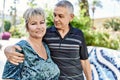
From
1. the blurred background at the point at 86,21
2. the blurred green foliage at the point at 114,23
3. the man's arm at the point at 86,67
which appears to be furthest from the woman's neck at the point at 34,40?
the blurred green foliage at the point at 114,23

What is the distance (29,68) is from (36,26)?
236 mm

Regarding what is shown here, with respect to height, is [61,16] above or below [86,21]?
above

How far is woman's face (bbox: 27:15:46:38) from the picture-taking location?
172 cm

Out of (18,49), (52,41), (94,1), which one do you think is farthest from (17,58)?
(94,1)

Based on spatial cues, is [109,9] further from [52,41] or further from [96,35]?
[52,41]

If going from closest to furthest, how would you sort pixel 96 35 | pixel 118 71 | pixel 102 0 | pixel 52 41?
pixel 52 41
pixel 118 71
pixel 96 35
pixel 102 0

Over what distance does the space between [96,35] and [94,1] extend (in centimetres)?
706

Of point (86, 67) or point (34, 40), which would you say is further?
point (86, 67)

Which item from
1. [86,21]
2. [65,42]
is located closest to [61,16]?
[65,42]

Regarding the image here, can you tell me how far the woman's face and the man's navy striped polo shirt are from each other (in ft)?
0.70

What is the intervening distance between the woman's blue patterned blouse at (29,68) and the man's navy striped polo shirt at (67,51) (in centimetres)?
24

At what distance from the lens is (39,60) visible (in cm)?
171

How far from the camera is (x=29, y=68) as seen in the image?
1.67 meters

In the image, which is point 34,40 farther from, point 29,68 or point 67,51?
point 67,51
